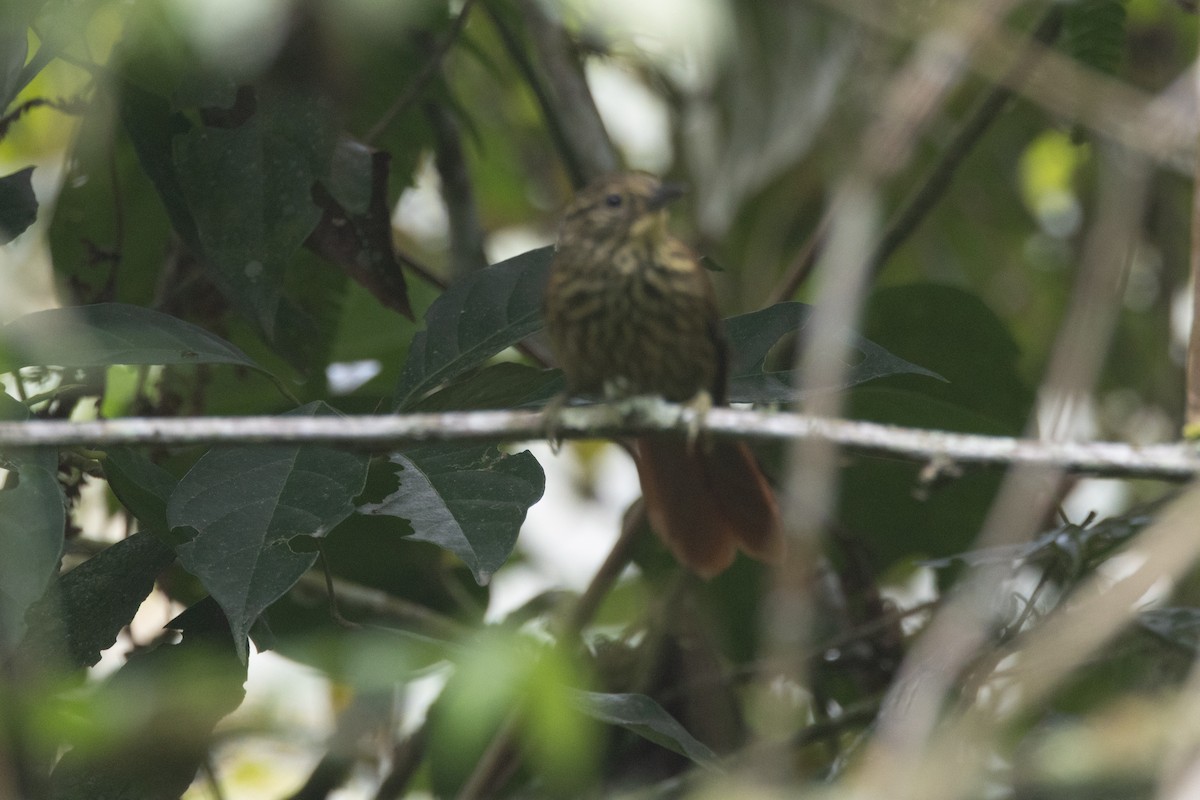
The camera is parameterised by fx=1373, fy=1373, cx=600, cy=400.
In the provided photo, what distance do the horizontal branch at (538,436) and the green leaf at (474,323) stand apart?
57 cm

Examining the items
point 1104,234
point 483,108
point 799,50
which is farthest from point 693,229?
point 1104,234

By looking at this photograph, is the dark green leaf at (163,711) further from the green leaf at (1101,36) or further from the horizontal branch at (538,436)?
the green leaf at (1101,36)

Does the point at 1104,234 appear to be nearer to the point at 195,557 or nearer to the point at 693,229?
the point at 195,557

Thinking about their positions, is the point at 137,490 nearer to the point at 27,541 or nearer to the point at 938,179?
the point at 27,541

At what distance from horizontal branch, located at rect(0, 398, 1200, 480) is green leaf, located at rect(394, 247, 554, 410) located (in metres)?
0.57

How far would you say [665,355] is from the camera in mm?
2725

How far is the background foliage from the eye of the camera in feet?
5.92

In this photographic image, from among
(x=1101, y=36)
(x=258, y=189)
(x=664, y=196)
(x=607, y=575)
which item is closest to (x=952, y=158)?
(x=1101, y=36)

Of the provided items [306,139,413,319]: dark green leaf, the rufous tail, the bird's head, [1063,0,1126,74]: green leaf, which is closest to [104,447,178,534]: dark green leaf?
[306,139,413,319]: dark green leaf

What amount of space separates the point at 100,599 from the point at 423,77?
1359mm

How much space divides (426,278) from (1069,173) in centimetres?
274

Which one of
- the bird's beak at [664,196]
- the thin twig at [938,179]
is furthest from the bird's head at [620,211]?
the thin twig at [938,179]

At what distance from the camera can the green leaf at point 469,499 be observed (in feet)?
6.04

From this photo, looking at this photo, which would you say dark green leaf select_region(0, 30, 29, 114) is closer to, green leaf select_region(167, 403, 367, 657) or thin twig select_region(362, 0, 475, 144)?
green leaf select_region(167, 403, 367, 657)
